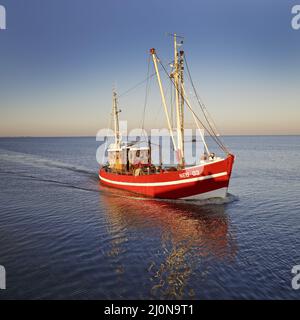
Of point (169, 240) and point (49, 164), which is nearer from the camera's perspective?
point (169, 240)

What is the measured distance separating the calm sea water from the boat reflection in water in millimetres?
65

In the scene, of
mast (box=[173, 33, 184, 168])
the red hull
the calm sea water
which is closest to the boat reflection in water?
the calm sea water

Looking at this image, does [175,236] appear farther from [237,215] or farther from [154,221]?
[237,215]

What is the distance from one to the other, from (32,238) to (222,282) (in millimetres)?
13557

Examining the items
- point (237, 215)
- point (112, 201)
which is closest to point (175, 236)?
point (237, 215)

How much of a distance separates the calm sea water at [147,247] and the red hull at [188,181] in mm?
1252

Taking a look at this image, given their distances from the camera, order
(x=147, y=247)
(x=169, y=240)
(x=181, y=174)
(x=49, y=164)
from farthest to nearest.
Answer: (x=49, y=164), (x=181, y=174), (x=169, y=240), (x=147, y=247)

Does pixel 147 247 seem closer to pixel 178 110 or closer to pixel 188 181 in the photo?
pixel 188 181

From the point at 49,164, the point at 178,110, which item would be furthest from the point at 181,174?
the point at 49,164

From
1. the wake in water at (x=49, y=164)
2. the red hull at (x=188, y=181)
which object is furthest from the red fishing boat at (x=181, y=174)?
the wake in water at (x=49, y=164)

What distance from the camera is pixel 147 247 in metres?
19.2

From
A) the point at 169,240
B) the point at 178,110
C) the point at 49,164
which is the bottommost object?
the point at 169,240

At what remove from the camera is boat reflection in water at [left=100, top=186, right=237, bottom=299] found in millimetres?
15025

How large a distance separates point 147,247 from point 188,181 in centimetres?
1208
